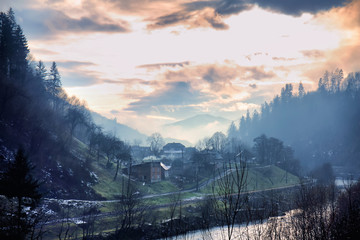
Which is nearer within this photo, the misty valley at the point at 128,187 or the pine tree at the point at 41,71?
the misty valley at the point at 128,187

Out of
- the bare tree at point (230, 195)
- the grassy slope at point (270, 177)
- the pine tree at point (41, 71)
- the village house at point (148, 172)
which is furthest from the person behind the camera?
the pine tree at point (41, 71)

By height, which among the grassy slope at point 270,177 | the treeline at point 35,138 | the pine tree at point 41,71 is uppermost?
the pine tree at point 41,71

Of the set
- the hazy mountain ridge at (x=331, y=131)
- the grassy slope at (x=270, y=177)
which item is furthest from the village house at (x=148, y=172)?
the hazy mountain ridge at (x=331, y=131)

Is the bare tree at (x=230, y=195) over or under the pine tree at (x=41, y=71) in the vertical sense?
under

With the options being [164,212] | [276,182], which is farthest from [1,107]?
[276,182]

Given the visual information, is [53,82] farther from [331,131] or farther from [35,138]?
[331,131]

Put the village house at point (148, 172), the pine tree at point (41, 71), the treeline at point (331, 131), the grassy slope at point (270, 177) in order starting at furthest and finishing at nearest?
the treeline at point (331, 131), the pine tree at point (41, 71), the grassy slope at point (270, 177), the village house at point (148, 172)

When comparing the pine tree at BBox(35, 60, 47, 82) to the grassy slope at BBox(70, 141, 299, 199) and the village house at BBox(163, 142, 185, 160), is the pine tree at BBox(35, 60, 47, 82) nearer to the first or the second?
the grassy slope at BBox(70, 141, 299, 199)

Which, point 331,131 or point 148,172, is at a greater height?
point 331,131

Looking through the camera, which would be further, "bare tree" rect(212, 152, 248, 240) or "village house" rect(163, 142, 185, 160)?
"village house" rect(163, 142, 185, 160)

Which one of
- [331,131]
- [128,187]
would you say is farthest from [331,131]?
[128,187]

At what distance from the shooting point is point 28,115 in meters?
64.8

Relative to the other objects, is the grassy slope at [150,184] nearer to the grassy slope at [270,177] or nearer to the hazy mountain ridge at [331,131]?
the grassy slope at [270,177]

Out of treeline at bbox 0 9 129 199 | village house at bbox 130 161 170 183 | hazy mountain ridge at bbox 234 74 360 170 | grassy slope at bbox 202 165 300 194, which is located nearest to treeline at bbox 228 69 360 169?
hazy mountain ridge at bbox 234 74 360 170
